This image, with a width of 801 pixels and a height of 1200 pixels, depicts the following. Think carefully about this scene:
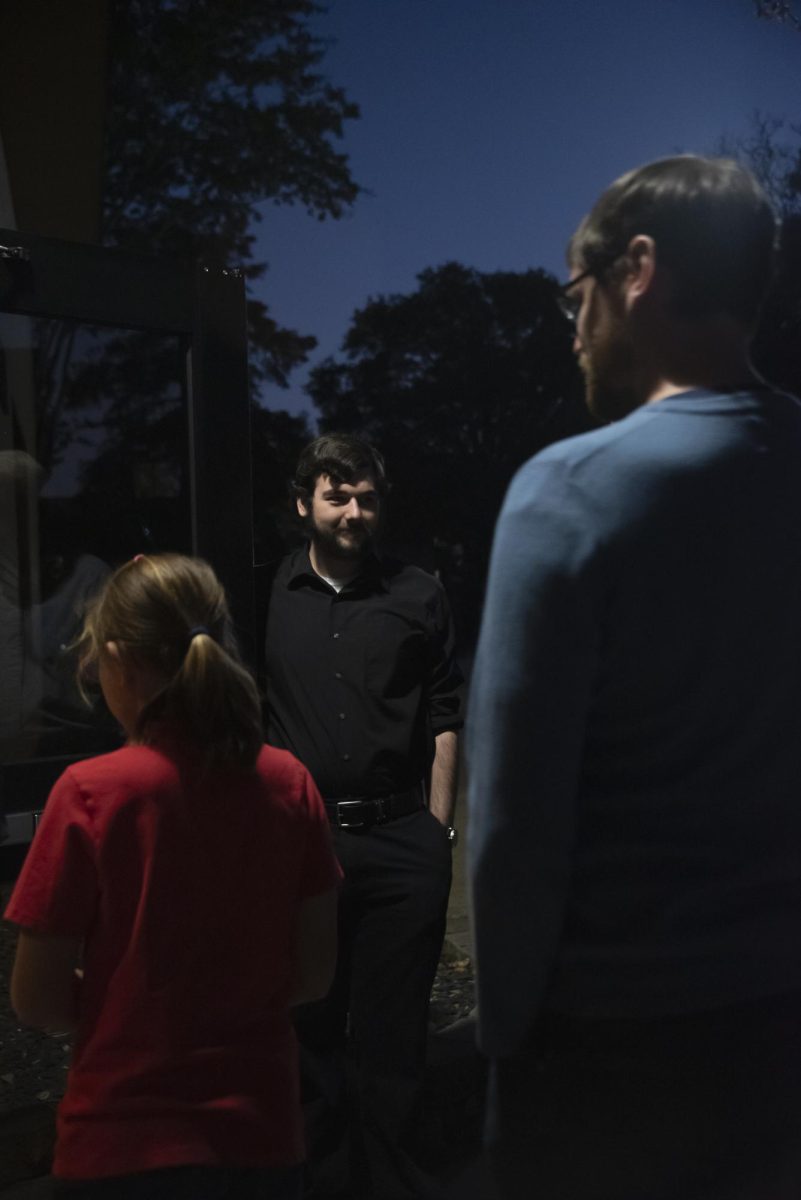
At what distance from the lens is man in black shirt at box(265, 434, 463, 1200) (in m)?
3.18

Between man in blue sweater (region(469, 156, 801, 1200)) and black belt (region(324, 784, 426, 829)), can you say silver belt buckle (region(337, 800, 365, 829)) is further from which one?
man in blue sweater (region(469, 156, 801, 1200))

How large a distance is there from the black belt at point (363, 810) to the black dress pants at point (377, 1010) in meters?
0.02

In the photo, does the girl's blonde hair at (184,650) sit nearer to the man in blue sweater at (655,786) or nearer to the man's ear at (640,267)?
the man in blue sweater at (655,786)

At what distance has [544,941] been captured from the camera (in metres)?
1.26

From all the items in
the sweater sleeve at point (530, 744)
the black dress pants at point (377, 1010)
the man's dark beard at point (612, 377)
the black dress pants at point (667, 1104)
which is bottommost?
the black dress pants at point (377, 1010)

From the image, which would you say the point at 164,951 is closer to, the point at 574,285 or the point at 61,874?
the point at 61,874

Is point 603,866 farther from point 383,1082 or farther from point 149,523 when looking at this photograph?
point 149,523

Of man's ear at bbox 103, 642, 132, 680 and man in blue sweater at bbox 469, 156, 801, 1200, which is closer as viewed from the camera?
man in blue sweater at bbox 469, 156, 801, 1200

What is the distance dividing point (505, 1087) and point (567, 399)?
2068 cm

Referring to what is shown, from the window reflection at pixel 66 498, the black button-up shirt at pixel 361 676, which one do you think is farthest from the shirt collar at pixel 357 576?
the window reflection at pixel 66 498

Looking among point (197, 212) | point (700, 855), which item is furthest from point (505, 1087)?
point (197, 212)

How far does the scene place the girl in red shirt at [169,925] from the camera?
1.58 metres

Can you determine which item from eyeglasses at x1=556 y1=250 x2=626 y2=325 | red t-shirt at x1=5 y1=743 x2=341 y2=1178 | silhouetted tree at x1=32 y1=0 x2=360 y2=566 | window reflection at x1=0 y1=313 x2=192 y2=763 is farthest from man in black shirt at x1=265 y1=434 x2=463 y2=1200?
silhouetted tree at x1=32 y1=0 x2=360 y2=566

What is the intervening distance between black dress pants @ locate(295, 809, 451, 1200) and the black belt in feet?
0.07
